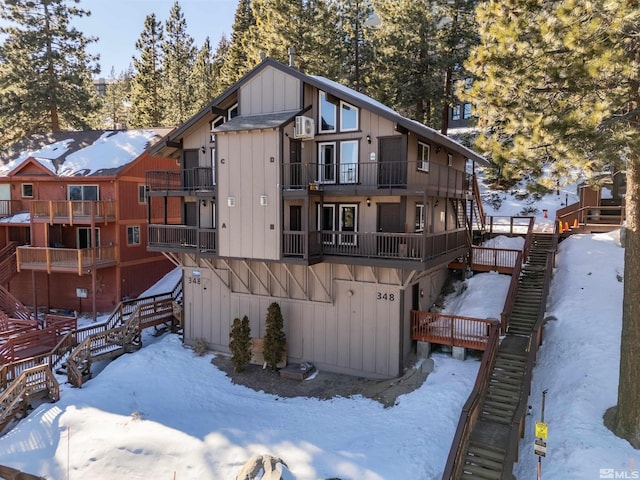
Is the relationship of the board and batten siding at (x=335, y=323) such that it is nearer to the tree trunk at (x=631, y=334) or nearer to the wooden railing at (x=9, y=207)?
the tree trunk at (x=631, y=334)

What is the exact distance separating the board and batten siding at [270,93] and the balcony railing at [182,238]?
5.05m

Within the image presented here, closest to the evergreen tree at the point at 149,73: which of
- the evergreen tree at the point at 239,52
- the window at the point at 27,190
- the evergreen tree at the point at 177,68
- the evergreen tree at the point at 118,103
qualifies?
the evergreen tree at the point at 177,68

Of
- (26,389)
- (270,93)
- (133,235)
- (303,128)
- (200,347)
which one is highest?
(270,93)

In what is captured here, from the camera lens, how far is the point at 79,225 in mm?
24859

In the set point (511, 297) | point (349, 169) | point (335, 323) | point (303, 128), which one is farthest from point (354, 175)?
point (511, 297)

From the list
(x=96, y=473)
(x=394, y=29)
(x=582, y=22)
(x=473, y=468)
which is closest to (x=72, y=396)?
(x=96, y=473)

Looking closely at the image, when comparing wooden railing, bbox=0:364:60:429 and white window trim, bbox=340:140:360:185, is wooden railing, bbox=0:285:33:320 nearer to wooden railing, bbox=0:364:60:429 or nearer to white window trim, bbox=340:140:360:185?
wooden railing, bbox=0:364:60:429

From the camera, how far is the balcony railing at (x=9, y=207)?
26141 millimetres

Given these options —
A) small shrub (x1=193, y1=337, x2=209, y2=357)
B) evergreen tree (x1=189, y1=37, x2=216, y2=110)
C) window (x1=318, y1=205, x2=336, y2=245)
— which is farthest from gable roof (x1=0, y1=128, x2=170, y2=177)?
evergreen tree (x1=189, y1=37, x2=216, y2=110)

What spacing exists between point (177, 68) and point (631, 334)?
43.9m

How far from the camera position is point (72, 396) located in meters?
15.2

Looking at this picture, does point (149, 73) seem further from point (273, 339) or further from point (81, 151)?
point (273, 339)

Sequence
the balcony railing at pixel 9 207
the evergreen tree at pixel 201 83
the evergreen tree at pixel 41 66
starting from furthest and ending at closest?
1. the evergreen tree at pixel 201 83
2. the evergreen tree at pixel 41 66
3. the balcony railing at pixel 9 207

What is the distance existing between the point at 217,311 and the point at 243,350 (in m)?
2.79
